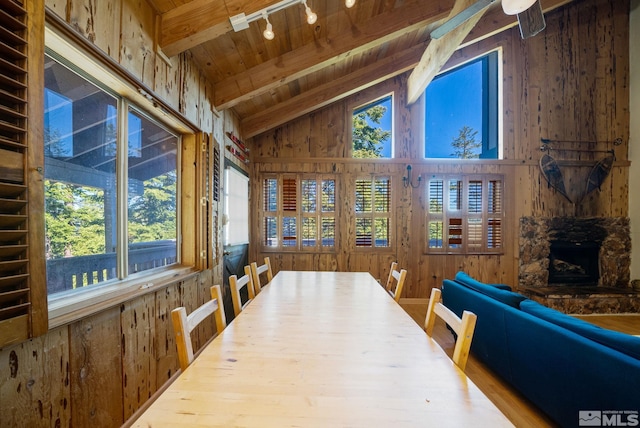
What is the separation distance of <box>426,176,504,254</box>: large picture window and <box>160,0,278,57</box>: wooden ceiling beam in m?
3.67

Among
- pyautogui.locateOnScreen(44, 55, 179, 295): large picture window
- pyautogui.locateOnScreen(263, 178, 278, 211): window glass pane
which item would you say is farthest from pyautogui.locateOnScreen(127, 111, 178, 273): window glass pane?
pyautogui.locateOnScreen(263, 178, 278, 211): window glass pane

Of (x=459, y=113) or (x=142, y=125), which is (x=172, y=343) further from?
(x=459, y=113)

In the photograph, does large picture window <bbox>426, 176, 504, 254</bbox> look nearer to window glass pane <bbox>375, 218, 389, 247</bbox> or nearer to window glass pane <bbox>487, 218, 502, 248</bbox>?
window glass pane <bbox>487, 218, 502, 248</bbox>

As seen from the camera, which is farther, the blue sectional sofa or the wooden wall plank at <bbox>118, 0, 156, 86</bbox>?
the wooden wall plank at <bbox>118, 0, 156, 86</bbox>

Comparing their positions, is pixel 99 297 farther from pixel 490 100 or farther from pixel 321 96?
pixel 490 100

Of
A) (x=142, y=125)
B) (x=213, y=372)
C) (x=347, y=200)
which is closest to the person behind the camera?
(x=213, y=372)

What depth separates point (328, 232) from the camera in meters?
4.31

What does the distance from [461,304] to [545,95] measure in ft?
14.1

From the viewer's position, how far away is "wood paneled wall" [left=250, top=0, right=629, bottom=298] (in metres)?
4.28

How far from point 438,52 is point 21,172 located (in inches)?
147

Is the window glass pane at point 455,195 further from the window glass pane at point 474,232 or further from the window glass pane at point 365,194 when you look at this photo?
the window glass pane at point 365,194

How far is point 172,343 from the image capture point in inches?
78.1

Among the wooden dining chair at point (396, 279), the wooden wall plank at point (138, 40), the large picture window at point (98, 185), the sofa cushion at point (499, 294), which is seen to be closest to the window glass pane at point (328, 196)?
the wooden dining chair at point (396, 279)

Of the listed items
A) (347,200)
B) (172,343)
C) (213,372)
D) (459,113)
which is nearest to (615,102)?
(459,113)
